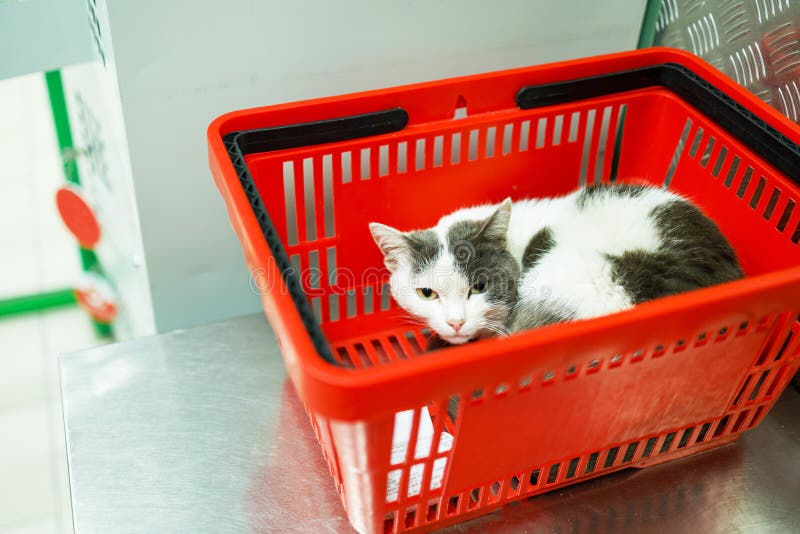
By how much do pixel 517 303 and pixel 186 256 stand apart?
0.55m

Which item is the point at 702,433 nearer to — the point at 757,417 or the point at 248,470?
the point at 757,417

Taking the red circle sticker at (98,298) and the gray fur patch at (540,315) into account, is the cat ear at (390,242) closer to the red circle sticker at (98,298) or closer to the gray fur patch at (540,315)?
the gray fur patch at (540,315)

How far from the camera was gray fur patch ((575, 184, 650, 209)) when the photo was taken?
1.12 metres

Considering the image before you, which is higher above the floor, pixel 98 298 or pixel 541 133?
pixel 541 133

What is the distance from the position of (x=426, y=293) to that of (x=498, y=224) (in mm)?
160

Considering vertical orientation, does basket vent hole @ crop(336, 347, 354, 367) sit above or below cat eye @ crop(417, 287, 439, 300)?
below

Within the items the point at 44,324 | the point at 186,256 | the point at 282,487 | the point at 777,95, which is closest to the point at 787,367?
the point at 777,95

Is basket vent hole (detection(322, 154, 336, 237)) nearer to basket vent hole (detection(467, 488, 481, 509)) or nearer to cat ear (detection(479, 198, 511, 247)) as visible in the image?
cat ear (detection(479, 198, 511, 247))

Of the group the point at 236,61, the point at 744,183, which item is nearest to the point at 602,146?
the point at 744,183

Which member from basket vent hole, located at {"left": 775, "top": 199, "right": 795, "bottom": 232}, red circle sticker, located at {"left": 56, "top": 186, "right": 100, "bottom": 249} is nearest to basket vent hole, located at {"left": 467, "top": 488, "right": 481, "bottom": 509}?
basket vent hole, located at {"left": 775, "top": 199, "right": 795, "bottom": 232}

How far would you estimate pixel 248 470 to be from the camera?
3.28 feet

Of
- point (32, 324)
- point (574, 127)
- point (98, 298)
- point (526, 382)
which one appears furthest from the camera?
point (32, 324)

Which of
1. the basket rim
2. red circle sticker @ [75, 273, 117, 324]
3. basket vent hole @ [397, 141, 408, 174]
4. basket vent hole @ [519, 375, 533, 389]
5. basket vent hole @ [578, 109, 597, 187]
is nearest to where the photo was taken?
the basket rim

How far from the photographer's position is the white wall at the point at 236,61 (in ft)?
3.35
